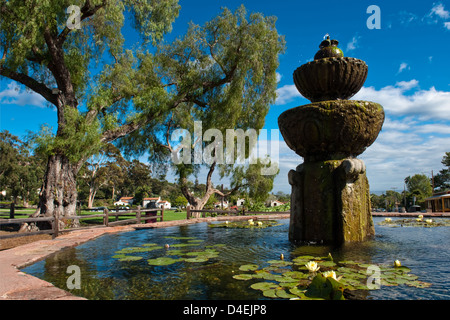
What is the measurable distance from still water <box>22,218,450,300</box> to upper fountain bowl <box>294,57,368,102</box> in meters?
3.17

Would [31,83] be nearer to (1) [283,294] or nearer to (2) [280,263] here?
(2) [280,263]

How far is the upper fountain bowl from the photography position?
5891 mm

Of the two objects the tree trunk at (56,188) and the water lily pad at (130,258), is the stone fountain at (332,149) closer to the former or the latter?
the water lily pad at (130,258)

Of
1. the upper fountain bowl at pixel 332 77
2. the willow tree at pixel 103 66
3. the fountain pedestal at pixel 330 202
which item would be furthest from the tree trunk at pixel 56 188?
the upper fountain bowl at pixel 332 77

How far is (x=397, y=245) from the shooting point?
5.28 metres

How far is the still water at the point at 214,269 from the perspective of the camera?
2.84 m

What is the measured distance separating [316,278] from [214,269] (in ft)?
5.41

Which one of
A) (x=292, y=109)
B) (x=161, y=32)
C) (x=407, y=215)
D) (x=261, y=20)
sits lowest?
(x=407, y=215)

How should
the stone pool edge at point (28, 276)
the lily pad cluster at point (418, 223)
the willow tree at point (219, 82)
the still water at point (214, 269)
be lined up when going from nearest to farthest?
the stone pool edge at point (28, 276) → the still water at point (214, 269) → the lily pad cluster at point (418, 223) → the willow tree at point (219, 82)

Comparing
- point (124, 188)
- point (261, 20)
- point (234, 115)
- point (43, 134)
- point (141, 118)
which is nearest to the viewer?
point (43, 134)
